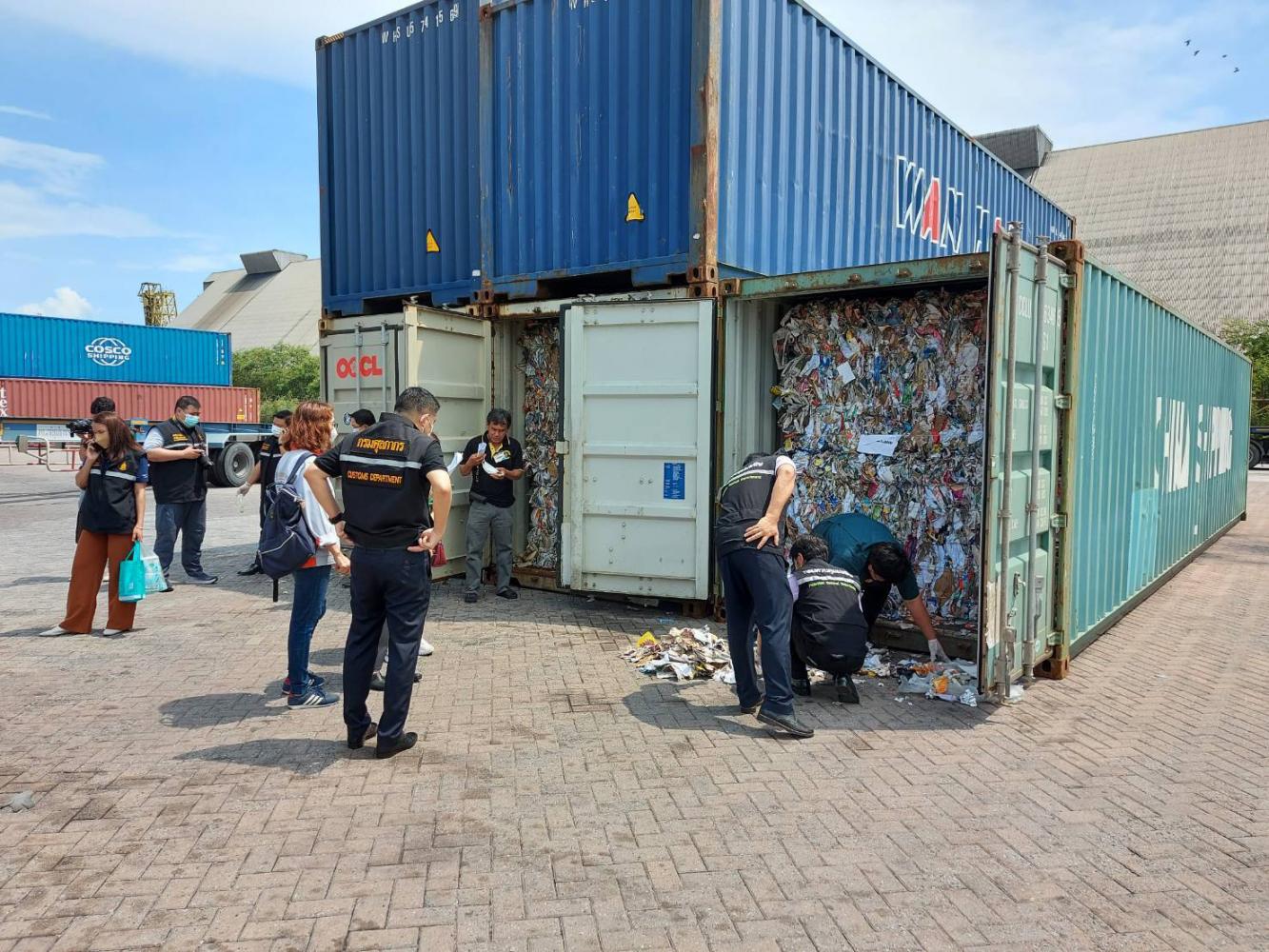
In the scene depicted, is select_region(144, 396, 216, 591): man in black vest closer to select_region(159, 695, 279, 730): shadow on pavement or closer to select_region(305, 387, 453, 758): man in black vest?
select_region(159, 695, 279, 730): shadow on pavement

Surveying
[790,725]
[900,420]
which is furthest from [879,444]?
Result: [790,725]

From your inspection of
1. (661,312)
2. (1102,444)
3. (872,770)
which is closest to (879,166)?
(661,312)

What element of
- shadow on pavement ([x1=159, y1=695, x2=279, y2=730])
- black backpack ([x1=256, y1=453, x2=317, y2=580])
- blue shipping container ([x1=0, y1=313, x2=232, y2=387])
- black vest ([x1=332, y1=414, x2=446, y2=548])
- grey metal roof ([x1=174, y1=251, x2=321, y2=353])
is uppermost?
grey metal roof ([x1=174, y1=251, x2=321, y2=353])

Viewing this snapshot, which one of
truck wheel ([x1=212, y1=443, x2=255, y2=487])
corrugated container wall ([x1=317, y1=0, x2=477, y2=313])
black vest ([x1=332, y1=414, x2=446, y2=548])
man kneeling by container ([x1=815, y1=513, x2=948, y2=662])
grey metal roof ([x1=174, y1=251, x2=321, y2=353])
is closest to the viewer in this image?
black vest ([x1=332, y1=414, x2=446, y2=548])

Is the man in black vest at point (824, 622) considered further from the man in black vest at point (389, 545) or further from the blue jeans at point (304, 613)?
the blue jeans at point (304, 613)

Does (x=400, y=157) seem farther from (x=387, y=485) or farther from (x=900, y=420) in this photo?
(x=387, y=485)

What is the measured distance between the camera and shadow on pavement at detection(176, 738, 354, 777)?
14.3 feet

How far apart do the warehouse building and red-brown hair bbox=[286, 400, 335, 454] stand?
49.7 meters

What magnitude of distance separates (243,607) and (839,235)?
6.37 m

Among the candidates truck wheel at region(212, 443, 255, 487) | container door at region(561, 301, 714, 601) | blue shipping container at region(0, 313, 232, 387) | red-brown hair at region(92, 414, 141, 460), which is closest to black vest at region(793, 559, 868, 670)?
container door at region(561, 301, 714, 601)

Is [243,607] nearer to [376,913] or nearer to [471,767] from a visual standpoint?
[471,767]

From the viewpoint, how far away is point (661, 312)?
7230 mm

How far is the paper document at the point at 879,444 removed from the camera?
23.2ft

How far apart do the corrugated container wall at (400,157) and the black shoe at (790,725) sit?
210 inches
